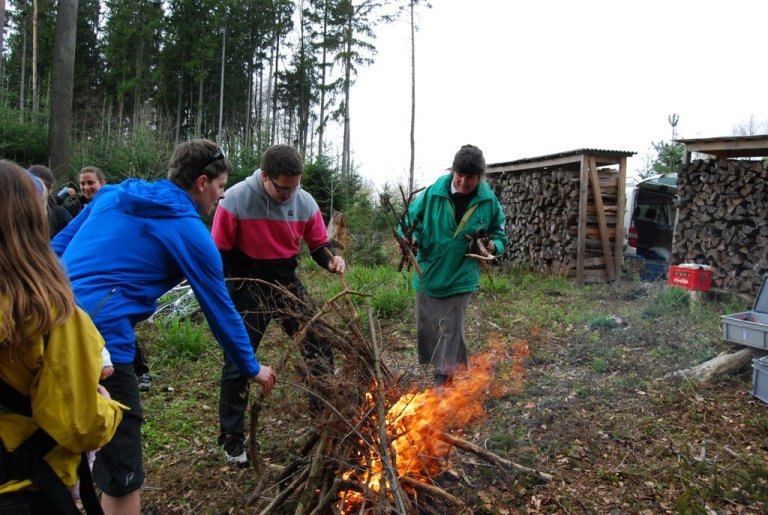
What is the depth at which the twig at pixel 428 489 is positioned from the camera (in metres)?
2.48

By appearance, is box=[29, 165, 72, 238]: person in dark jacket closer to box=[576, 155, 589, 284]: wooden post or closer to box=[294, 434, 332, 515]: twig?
box=[294, 434, 332, 515]: twig

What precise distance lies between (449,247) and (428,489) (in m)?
1.63

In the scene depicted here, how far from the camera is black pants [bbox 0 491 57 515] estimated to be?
1387 mm

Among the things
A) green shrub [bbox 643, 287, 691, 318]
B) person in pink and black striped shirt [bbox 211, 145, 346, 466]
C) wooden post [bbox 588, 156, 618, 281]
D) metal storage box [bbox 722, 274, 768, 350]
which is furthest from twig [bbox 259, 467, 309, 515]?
wooden post [bbox 588, 156, 618, 281]

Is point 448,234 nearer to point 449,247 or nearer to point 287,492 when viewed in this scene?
point 449,247

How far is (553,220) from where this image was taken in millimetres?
9953

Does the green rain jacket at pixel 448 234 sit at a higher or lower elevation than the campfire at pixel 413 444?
higher

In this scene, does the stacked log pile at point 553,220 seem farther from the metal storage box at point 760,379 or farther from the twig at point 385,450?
the twig at point 385,450

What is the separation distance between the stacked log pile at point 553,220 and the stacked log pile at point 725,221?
1512 millimetres

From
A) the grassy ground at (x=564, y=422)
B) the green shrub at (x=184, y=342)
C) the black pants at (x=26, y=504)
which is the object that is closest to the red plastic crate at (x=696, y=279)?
the grassy ground at (x=564, y=422)

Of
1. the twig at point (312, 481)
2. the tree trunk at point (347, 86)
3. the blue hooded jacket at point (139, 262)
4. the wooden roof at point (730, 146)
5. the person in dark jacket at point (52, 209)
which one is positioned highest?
the tree trunk at point (347, 86)

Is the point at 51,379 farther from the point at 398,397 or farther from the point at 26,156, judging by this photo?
the point at 26,156

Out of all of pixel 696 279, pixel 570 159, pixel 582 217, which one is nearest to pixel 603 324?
pixel 696 279

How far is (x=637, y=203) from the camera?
10.7 metres
